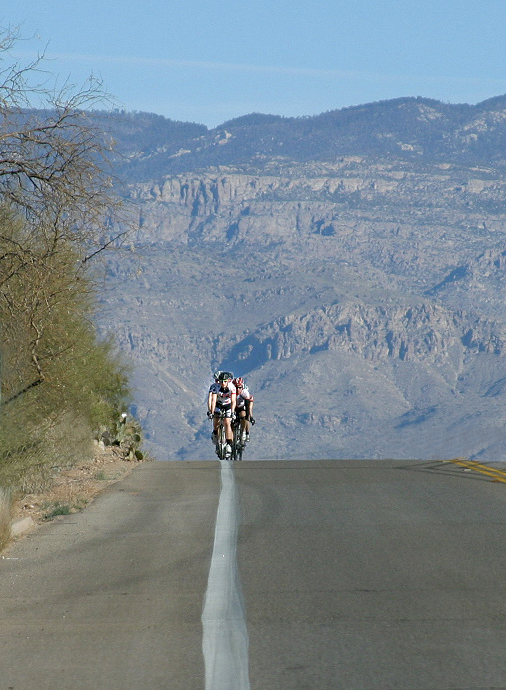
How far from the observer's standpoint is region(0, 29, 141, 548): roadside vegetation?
39.5ft

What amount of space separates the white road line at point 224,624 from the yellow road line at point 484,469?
7192mm

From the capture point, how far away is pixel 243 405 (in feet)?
77.8

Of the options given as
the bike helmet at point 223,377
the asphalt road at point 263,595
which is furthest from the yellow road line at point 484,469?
the bike helmet at point 223,377

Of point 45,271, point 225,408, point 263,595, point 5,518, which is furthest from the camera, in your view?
point 225,408

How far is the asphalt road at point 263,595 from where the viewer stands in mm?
5820

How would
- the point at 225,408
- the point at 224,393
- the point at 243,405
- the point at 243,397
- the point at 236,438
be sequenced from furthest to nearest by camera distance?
the point at 236,438, the point at 243,405, the point at 243,397, the point at 225,408, the point at 224,393

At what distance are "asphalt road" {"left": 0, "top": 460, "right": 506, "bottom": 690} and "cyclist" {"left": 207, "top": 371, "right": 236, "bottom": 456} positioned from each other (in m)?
9.33

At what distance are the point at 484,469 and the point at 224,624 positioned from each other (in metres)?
12.2

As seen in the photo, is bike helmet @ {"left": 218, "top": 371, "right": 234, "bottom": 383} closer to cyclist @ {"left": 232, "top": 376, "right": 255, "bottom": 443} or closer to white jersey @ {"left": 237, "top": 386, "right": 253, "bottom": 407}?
cyclist @ {"left": 232, "top": 376, "right": 255, "bottom": 443}

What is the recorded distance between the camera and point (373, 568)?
27.9 feet

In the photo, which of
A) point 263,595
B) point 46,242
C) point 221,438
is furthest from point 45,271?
point 221,438

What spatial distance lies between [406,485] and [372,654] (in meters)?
9.01

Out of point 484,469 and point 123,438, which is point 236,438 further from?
point 484,469

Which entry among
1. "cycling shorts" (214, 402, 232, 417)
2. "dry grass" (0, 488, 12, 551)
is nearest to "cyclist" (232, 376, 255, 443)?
"cycling shorts" (214, 402, 232, 417)
